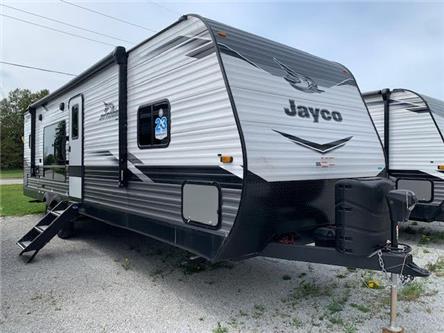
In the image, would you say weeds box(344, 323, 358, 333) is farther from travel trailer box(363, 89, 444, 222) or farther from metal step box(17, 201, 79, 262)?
metal step box(17, 201, 79, 262)

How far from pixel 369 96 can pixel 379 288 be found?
447 centimetres

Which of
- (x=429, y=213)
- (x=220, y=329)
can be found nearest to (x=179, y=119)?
(x=220, y=329)

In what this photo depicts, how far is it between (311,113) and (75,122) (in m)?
4.45

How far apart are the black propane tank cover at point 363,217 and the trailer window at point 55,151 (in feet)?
18.8

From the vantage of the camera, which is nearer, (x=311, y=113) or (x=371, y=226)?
(x=371, y=226)

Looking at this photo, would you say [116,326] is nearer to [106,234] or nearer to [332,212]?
[332,212]

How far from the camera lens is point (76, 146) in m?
6.78

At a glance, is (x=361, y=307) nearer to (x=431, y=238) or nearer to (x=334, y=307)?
(x=334, y=307)

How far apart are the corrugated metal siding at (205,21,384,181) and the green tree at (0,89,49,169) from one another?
4396 centimetres

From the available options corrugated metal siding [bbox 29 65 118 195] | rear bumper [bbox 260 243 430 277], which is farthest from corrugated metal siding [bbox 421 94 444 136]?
corrugated metal siding [bbox 29 65 118 195]

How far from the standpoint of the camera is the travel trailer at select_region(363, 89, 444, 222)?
684cm

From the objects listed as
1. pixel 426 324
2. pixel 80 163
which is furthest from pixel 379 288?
pixel 80 163

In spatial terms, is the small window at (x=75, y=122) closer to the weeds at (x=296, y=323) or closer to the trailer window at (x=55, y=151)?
the trailer window at (x=55, y=151)

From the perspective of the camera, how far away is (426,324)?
3660 mm
